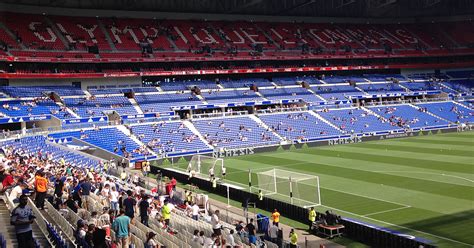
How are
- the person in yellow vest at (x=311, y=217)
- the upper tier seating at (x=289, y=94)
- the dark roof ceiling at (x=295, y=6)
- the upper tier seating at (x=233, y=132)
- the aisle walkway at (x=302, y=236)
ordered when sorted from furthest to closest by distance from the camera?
the upper tier seating at (x=289, y=94)
the dark roof ceiling at (x=295, y=6)
the upper tier seating at (x=233, y=132)
the person in yellow vest at (x=311, y=217)
the aisle walkway at (x=302, y=236)

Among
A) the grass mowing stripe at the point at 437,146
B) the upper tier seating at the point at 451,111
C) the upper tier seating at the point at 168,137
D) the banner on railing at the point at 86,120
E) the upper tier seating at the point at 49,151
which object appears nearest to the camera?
the upper tier seating at the point at 49,151

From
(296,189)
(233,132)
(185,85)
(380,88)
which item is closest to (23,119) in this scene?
(233,132)

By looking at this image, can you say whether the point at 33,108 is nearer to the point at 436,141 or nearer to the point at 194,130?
the point at 194,130

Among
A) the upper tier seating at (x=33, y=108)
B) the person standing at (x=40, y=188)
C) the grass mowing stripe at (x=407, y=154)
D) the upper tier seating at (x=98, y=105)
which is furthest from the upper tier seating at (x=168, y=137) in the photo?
the person standing at (x=40, y=188)

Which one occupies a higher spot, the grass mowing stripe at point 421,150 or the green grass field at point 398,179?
the grass mowing stripe at point 421,150

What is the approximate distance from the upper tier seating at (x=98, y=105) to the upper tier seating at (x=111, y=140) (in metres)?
4.83

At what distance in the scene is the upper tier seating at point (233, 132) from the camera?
56.9 meters

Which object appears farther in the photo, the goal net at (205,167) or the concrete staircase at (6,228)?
the goal net at (205,167)

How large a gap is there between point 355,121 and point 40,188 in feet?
176

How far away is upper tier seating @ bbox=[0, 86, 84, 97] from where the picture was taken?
56094mm

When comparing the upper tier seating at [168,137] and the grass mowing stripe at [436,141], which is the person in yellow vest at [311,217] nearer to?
the upper tier seating at [168,137]

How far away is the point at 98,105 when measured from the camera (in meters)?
59.4

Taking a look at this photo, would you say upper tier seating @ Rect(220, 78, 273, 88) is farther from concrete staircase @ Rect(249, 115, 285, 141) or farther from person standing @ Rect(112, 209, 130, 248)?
person standing @ Rect(112, 209, 130, 248)

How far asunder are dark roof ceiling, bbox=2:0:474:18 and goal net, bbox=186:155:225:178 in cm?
3637
